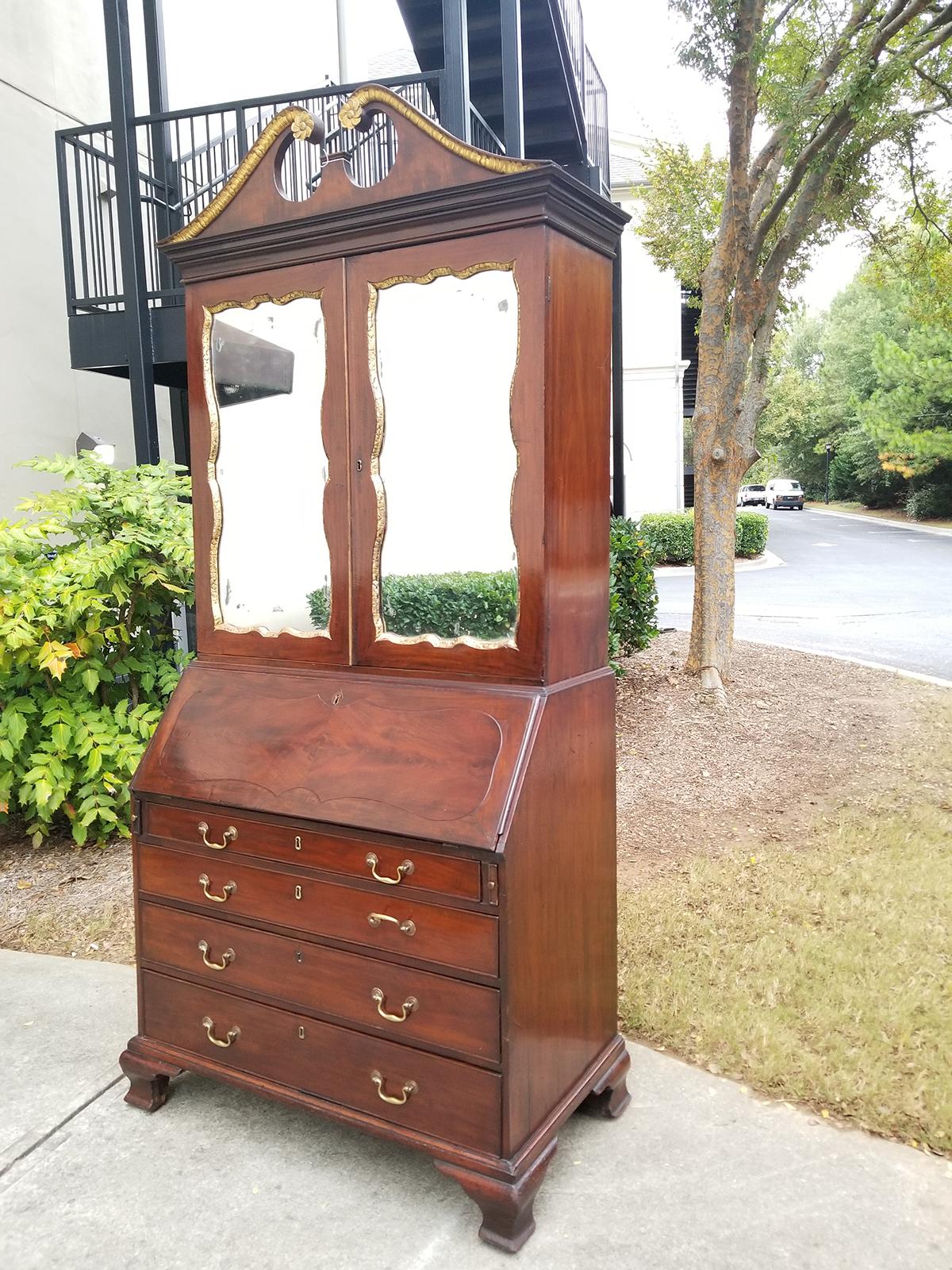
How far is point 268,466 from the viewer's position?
2.42m

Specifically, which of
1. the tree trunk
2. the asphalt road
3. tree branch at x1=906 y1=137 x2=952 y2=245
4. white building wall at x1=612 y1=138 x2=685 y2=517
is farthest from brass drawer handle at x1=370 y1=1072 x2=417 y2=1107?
white building wall at x1=612 y1=138 x2=685 y2=517

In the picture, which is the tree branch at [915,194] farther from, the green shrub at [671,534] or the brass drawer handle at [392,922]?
the green shrub at [671,534]

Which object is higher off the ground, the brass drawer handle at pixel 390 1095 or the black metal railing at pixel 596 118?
the black metal railing at pixel 596 118

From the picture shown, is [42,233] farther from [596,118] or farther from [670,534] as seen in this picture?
[670,534]

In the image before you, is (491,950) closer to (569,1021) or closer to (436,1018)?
(436,1018)

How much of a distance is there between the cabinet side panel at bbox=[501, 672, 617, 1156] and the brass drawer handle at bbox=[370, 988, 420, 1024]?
0.23 m

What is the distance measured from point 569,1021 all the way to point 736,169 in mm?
5614

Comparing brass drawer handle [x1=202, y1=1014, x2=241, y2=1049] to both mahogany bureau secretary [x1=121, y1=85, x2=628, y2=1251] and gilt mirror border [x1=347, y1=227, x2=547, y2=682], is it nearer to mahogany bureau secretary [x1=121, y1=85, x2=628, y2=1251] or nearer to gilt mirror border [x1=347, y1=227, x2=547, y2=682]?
mahogany bureau secretary [x1=121, y1=85, x2=628, y2=1251]

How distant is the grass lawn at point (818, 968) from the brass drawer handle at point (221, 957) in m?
1.23

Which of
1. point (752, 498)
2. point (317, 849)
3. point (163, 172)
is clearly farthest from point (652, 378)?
point (752, 498)

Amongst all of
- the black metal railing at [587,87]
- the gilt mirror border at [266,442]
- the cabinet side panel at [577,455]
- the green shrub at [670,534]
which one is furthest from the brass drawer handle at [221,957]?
the green shrub at [670,534]

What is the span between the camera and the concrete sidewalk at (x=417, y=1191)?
6.17ft

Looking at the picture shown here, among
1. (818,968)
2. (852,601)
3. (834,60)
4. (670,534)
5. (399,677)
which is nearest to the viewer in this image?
(399,677)

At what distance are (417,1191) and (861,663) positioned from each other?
6935 mm
